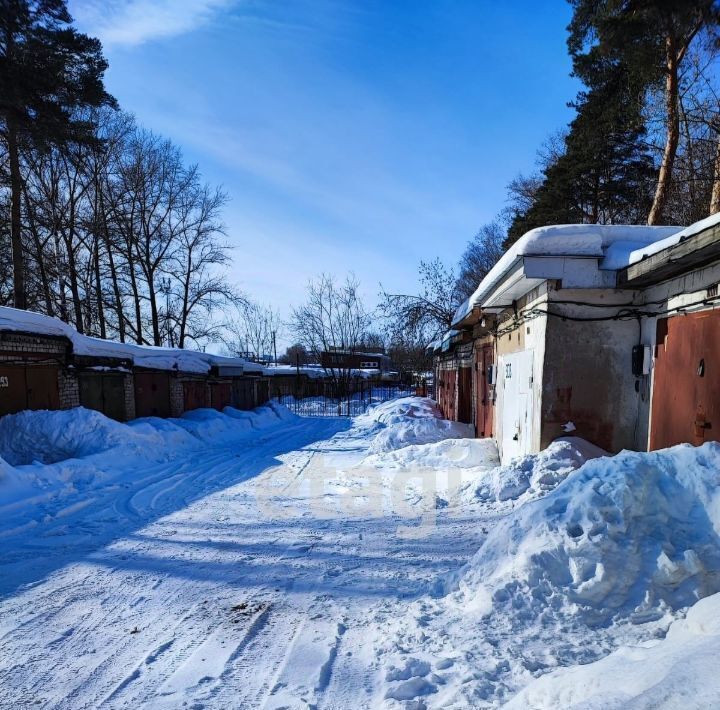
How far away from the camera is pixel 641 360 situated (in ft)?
19.7

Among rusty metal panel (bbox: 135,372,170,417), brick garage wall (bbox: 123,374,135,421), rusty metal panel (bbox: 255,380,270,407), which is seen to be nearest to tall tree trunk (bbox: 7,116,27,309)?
rusty metal panel (bbox: 135,372,170,417)

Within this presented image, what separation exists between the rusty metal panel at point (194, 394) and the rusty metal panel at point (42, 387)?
21.2 ft

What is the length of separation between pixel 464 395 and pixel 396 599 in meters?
11.5

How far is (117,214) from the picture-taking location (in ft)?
75.0

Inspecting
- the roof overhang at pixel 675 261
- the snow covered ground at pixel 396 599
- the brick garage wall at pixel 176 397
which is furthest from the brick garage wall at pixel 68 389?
the roof overhang at pixel 675 261

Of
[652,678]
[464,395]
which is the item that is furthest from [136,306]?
[652,678]

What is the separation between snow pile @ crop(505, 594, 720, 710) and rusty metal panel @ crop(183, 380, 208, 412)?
53.8 ft

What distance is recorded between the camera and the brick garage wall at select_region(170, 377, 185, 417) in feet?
53.0

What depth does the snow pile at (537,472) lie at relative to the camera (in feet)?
18.9

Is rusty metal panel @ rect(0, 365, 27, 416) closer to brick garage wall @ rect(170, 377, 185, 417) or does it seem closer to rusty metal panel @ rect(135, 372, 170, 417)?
rusty metal panel @ rect(135, 372, 170, 417)

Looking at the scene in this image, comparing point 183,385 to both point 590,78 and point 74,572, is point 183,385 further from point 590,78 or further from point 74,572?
point 590,78

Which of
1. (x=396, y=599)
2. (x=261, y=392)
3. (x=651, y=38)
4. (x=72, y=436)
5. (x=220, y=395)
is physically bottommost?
(x=396, y=599)

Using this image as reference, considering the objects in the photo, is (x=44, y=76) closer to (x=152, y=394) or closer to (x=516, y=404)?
(x=152, y=394)

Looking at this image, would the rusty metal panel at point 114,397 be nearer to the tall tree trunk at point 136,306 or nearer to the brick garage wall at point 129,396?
the brick garage wall at point 129,396
